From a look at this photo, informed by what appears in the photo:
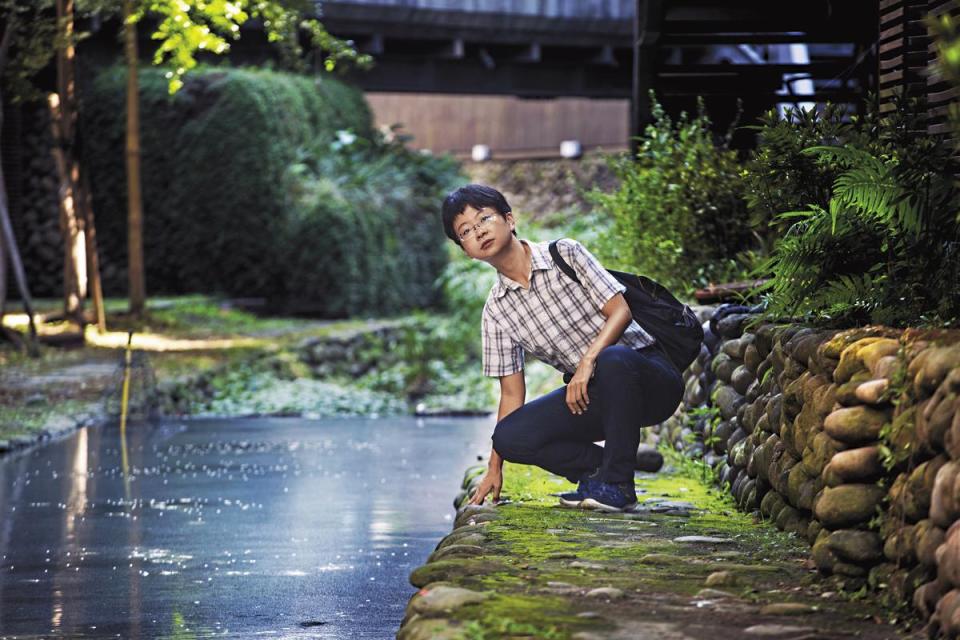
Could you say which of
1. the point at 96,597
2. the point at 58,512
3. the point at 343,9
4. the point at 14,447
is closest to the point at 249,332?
the point at 343,9

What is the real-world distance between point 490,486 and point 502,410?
0.35m

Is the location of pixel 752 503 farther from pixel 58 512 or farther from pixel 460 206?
pixel 58 512

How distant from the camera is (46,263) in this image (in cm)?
2802

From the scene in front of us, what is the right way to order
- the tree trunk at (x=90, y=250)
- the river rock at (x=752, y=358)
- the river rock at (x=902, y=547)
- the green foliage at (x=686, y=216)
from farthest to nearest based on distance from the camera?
the tree trunk at (x=90, y=250) < the green foliage at (x=686, y=216) < the river rock at (x=752, y=358) < the river rock at (x=902, y=547)

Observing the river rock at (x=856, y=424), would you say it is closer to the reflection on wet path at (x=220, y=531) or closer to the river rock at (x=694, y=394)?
the reflection on wet path at (x=220, y=531)

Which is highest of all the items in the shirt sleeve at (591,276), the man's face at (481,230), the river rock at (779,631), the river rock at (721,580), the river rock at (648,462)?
the man's face at (481,230)

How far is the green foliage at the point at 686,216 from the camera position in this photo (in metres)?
11.3

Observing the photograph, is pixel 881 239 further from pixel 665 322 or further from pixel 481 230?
pixel 481 230

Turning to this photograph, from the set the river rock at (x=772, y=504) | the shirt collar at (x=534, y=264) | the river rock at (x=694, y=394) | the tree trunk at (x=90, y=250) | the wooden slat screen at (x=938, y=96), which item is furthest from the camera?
the tree trunk at (x=90, y=250)

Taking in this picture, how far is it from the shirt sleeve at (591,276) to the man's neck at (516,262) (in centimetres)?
16

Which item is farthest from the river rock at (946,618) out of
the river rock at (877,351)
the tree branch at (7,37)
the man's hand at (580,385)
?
the tree branch at (7,37)

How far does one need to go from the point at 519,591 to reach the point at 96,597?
267 centimetres

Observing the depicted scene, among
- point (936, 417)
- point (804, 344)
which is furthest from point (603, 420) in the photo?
point (936, 417)

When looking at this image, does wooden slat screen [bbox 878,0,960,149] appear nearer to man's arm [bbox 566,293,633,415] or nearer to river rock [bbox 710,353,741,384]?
river rock [bbox 710,353,741,384]
